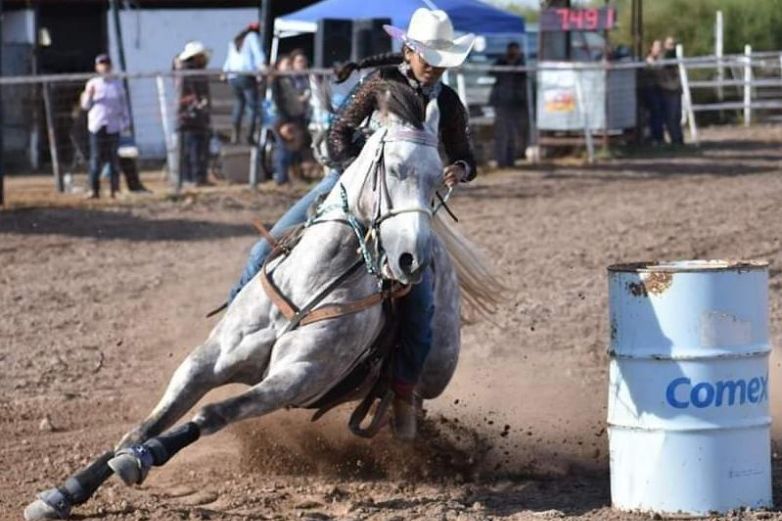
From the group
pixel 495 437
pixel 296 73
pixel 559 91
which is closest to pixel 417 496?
pixel 495 437

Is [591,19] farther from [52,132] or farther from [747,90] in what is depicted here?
[52,132]

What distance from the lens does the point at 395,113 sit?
5.90 m

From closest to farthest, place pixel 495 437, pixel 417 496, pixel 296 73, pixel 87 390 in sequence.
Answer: pixel 417 496, pixel 495 437, pixel 87 390, pixel 296 73

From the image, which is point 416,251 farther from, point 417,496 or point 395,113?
point 417,496

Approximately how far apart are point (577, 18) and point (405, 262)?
1727 centimetres

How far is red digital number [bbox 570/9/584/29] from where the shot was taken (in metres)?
22.3

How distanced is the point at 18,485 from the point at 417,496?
1.62 meters

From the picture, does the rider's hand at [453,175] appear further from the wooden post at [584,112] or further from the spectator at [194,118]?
the wooden post at [584,112]

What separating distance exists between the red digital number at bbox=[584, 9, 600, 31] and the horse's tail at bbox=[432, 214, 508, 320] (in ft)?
49.2

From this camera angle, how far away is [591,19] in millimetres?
22266

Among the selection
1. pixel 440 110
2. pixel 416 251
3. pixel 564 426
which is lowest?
pixel 564 426

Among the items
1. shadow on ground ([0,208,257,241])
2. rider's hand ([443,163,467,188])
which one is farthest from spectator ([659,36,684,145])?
rider's hand ([443,163,467,188])

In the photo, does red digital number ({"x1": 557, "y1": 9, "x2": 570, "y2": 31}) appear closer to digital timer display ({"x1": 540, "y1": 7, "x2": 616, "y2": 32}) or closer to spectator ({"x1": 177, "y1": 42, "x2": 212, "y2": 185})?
digital timer display ({"x1": 540, "y1": 7, "x2": 616, "y2": 32})

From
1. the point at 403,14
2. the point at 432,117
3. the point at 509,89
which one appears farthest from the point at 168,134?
the point at 432,117
